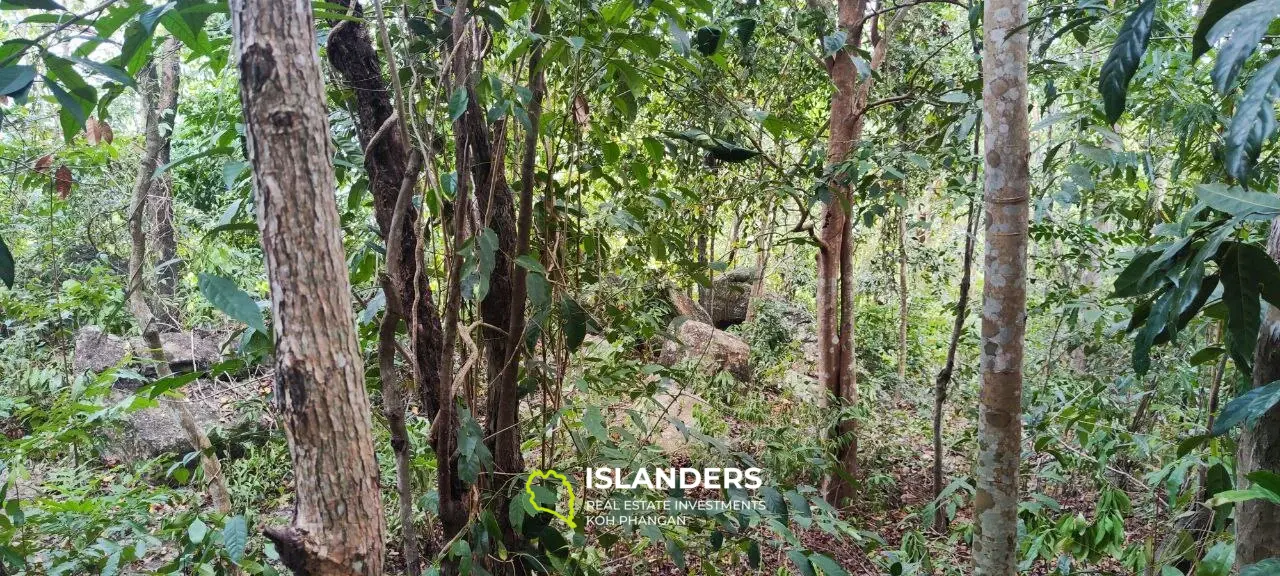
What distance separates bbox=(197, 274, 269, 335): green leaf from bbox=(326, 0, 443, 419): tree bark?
570mm

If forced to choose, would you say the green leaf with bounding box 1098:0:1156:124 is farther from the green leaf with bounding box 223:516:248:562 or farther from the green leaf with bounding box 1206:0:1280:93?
the green leaf with bounding box 223:516:248:562

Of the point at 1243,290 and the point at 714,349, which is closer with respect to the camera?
the point at 1243,290

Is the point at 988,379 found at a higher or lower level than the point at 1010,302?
lower

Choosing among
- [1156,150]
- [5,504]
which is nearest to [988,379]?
[1156,150]

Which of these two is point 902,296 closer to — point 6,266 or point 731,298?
point 731,298

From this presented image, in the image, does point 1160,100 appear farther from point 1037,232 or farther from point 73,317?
point 73,317

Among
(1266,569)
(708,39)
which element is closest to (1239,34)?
(1266,569)

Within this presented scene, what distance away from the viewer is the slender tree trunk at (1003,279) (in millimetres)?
1482

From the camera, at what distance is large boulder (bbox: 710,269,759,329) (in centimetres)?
638

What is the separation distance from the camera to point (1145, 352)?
1.04m

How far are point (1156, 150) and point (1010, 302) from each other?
162cm

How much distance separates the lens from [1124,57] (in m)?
0.84

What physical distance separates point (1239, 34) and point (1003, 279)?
0.95m

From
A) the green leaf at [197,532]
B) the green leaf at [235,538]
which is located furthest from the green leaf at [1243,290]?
the green leaf at [197,532]
